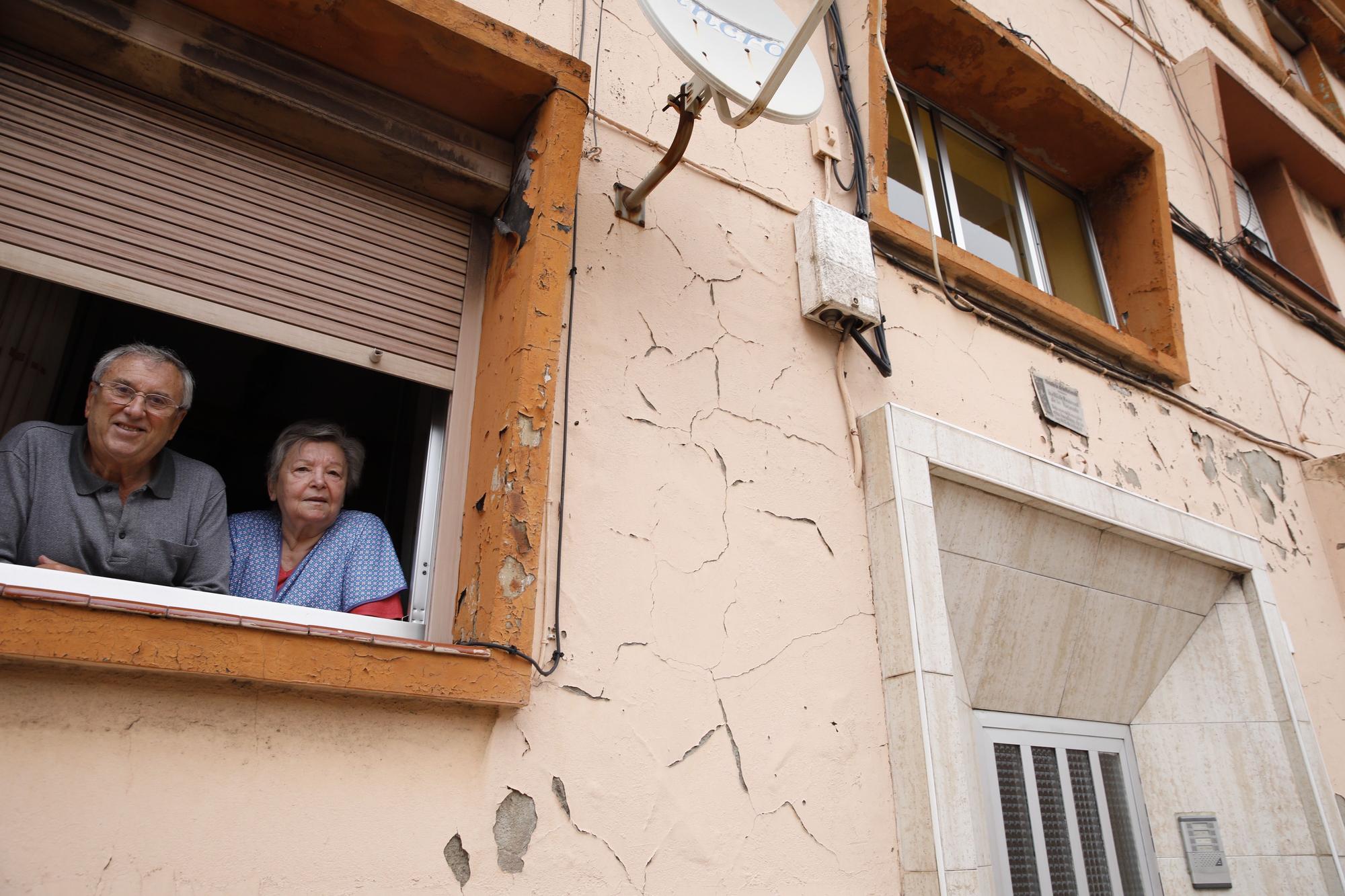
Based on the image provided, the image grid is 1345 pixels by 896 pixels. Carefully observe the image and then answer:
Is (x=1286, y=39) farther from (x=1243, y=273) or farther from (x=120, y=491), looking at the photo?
(x=120, y=491)

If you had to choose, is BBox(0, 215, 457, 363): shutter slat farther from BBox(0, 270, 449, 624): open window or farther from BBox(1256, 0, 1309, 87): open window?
BBox(1256, 0, 1309, 87): open window

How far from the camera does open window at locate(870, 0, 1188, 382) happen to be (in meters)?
4.44

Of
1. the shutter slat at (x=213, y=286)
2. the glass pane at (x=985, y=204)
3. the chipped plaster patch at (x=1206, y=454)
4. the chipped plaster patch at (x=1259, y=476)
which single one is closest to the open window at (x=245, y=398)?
the shutter slat at (x=213, y=286)

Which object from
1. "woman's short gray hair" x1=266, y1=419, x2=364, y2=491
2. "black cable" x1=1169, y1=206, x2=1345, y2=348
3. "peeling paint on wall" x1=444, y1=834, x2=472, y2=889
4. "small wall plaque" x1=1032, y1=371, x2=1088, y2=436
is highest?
"black cable" x1=1169, y1=206, x2=1345, y2=348

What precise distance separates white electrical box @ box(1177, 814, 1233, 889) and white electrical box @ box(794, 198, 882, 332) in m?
2.44

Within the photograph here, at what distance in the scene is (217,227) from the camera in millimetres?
2330

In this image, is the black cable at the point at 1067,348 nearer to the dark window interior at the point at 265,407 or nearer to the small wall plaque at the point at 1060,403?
the small wall plaque at the point at 1060,403

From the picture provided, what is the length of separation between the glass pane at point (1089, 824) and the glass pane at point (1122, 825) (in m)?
0.09

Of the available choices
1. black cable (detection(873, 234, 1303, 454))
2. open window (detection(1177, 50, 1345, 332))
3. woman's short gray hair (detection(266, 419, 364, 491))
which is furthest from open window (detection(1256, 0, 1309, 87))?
woman's short gray hair (detection(266, 419, 364, 491))

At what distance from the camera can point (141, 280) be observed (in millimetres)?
2180

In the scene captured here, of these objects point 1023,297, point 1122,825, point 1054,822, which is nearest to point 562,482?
point 1054,822

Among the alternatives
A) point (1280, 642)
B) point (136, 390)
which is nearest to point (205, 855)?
point (136, 390)

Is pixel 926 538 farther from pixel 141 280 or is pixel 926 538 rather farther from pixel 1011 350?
pixel 141 280

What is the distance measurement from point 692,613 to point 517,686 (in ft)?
2.03
